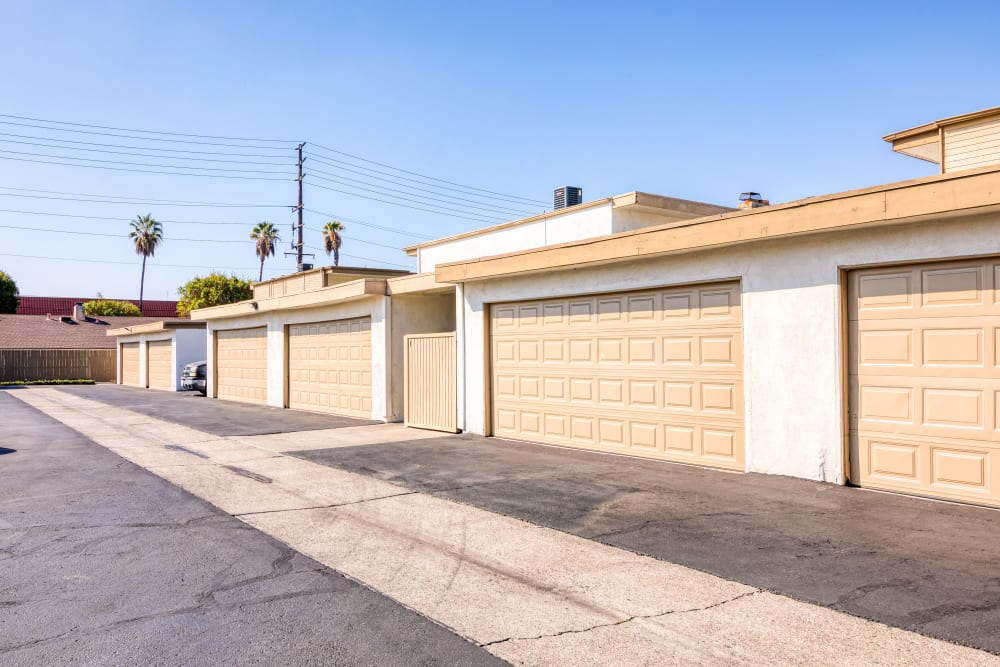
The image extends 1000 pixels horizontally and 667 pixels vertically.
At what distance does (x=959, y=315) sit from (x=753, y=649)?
549 centimetres

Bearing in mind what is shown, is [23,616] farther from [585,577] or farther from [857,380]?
[857,380]

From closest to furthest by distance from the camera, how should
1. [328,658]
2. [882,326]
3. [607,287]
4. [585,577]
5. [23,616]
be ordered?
[328,658] < [23,616] < [585,577] < [882,326] < [607,287]

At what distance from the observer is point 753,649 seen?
439cm

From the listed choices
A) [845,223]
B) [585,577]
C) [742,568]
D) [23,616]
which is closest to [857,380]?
[845,223]

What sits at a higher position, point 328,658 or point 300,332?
point 300,332

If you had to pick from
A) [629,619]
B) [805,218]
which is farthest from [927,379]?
[629,619]

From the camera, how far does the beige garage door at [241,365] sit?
83.1ft

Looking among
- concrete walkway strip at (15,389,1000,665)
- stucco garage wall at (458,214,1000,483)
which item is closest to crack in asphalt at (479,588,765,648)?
concrete walkway strip at (15,389,1000,665)

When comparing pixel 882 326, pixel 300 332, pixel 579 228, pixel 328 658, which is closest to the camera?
pixel 328 658

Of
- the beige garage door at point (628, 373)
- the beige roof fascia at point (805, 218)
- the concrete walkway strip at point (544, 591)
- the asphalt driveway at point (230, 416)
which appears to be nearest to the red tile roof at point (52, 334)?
the asphalt driveway at point (230, 416)

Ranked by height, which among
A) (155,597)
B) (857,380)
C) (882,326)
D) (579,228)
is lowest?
(155,597)

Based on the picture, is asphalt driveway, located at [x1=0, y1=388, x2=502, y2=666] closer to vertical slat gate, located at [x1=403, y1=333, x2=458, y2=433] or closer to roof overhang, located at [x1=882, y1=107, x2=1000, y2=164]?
vertical slat gate, located at [x1=403, y1=333, x2=458, y2=433]

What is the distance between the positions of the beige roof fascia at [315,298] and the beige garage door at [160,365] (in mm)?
10016

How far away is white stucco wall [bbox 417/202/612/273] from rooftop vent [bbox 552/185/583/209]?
281 centimetres
